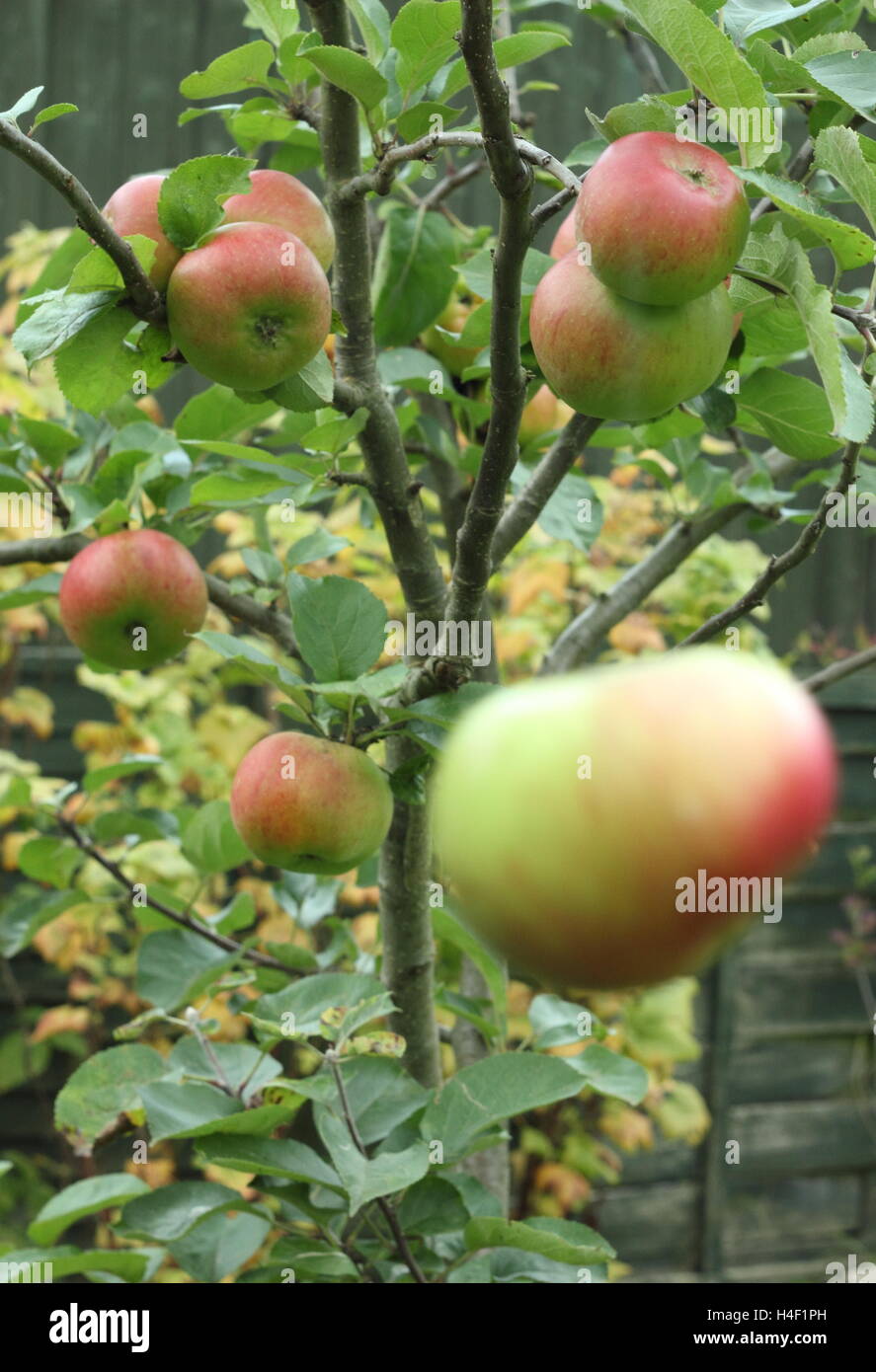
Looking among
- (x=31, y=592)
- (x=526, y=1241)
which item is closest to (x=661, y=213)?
(x=526, y=1241)

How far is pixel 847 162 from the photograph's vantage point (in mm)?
466

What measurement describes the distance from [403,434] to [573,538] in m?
0.23

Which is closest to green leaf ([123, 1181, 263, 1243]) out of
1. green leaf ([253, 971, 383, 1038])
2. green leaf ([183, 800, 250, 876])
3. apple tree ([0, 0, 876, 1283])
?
apple tree ([0, 0, 876, 1283])

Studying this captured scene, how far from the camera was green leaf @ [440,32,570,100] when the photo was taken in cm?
72

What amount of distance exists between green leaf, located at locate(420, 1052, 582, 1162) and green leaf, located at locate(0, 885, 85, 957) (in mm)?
441

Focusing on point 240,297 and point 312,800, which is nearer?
point 240,297

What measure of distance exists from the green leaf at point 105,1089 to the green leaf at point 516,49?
66 centimetres

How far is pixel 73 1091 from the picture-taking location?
0.88 m

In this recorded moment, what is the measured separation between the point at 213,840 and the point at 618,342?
0.62 meters

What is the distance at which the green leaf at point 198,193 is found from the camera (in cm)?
56

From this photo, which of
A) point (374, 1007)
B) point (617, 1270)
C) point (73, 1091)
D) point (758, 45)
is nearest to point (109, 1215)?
point (617, 1270)

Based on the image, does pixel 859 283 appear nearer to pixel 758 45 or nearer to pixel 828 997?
pixel 828 997

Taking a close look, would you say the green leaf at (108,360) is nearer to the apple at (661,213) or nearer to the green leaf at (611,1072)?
the apple at (661,213)

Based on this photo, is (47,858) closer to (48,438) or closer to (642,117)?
(48,438)
